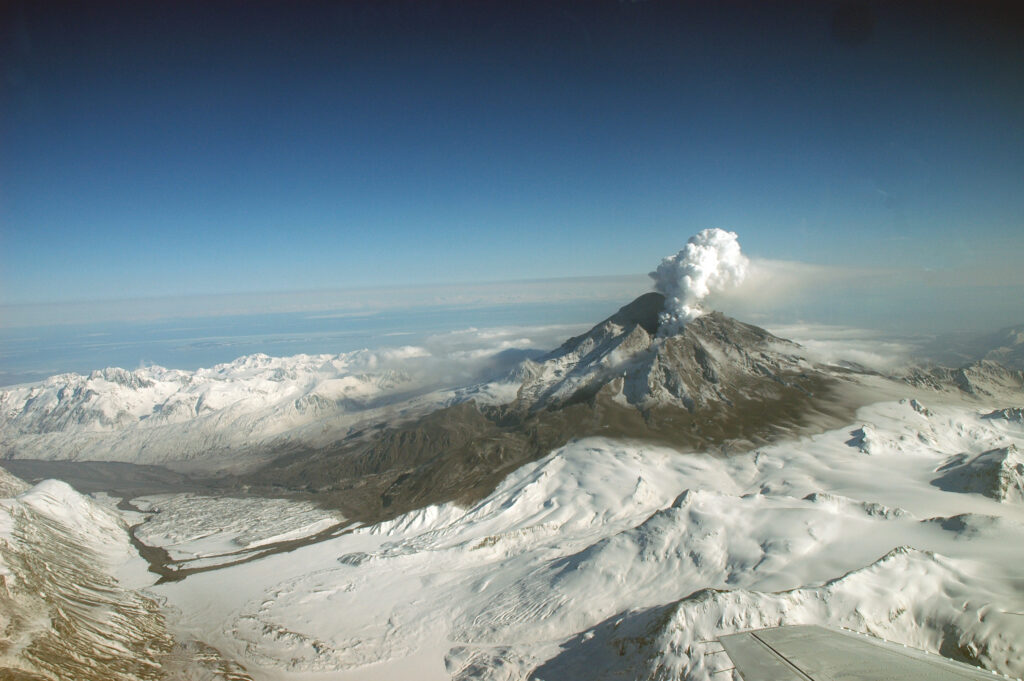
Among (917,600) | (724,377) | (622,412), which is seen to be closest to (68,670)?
(917,600)

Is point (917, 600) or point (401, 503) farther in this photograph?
point (401, 503)

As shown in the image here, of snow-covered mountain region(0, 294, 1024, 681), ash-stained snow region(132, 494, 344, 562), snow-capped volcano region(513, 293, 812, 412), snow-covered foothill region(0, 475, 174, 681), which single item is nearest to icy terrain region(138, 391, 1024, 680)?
snow-covered mountain region(0, 294, 1024, 681)

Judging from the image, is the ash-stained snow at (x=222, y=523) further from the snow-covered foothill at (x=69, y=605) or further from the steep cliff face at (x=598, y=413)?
the snow-covered foothill at (x=69, y=605)

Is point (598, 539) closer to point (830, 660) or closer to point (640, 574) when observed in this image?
point (640, 574)

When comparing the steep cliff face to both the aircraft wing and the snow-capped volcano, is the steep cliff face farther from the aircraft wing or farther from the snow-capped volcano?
the aircraft wing

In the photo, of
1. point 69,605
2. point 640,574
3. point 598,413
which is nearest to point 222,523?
point 69,605

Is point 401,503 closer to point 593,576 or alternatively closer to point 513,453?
point 513,453

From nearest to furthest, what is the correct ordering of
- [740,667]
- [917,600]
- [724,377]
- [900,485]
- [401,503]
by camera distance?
[740,667] < [917,600] < [900,485] < [401,503] < [724,377]
